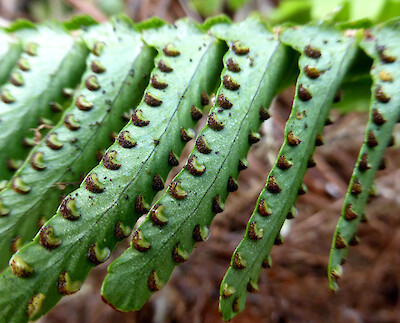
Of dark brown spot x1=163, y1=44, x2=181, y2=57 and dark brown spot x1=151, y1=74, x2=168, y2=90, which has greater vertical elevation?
dark brown spot x1=163, y1=44, x2=181, y2=57

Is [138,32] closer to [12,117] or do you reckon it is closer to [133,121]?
[133,121]

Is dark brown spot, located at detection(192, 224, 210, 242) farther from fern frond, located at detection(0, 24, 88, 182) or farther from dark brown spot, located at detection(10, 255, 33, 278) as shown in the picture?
fern frond, located at detection(0, 24, 88, 182)

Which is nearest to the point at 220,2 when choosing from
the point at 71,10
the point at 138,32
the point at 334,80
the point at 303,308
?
the point at 71,10

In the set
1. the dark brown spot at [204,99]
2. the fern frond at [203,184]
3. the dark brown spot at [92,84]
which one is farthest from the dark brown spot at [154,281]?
the dark brown spot at [92,84]

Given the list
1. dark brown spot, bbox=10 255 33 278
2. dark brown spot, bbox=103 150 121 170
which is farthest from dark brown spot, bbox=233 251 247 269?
dark brown spot, bbox=10 255 33 278

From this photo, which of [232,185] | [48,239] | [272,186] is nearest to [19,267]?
[48,239]

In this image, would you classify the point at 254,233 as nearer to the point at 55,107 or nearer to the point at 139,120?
the point at 139,120

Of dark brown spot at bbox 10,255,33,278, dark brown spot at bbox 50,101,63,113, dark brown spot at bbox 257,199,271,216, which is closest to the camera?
dark brown spot at bbox 10,255,33,278
